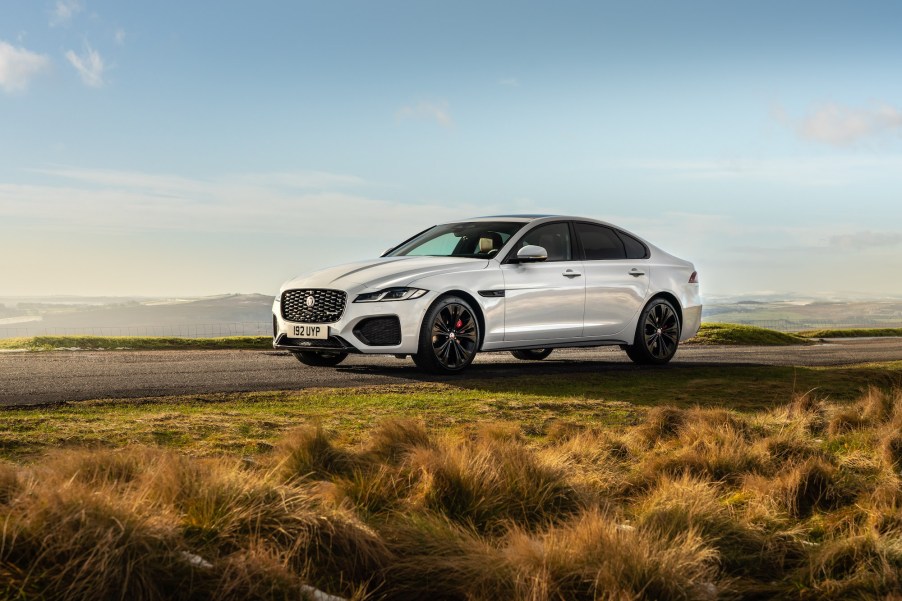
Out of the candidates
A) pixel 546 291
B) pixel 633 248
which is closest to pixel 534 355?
pixel 633 248

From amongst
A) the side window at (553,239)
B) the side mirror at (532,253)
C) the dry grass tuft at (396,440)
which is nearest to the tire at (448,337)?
the side mirror at (532,253)

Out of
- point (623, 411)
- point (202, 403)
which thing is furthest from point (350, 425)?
point (623, 411)

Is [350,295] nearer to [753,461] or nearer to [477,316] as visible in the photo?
[477,316]

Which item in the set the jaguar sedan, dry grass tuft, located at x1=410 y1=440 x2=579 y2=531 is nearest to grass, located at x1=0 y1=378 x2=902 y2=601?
dry grass tuft, located at x1=410 y1=440 x2=579 y2=531

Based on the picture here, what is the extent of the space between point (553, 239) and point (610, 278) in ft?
3.04

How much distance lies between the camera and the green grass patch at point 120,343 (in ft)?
57.9

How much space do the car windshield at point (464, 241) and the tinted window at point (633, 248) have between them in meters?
1.80

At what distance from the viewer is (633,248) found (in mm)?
12945

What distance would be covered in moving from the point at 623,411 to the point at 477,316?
9.66ft

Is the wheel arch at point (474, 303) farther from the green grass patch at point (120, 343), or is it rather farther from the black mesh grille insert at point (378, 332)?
the green grass patch at point (120, 343)

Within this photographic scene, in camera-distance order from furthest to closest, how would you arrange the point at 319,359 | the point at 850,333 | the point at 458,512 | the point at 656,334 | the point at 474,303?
the point at 850,333
the point at 656,334
the point at 319,359
the point at 474,303
the point at 458,512

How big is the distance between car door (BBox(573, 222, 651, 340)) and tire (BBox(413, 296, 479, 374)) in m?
1.87

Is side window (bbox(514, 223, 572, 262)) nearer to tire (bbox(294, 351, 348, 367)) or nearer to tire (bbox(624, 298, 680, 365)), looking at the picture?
tire (bbox(624, 298, 680, 365))

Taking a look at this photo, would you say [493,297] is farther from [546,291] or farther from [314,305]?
[314,305]
